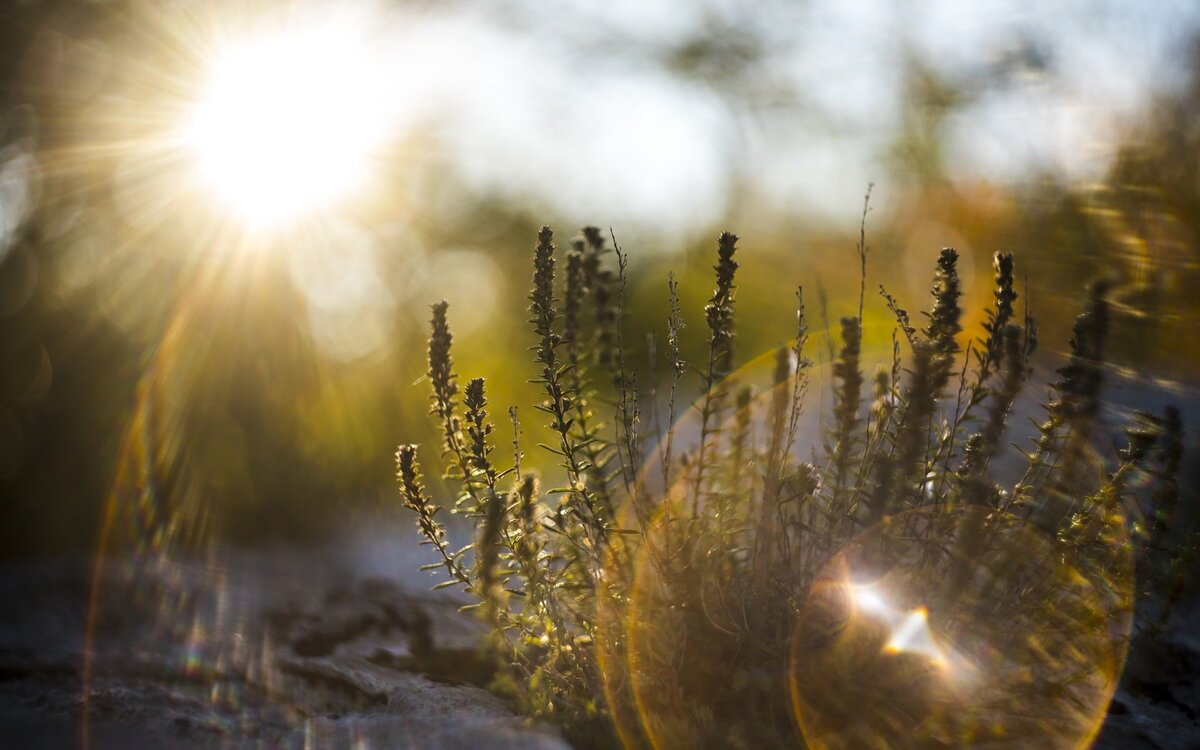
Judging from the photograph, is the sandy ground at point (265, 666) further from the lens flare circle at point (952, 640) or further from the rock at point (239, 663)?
the lens flare circle at point (952, 640)

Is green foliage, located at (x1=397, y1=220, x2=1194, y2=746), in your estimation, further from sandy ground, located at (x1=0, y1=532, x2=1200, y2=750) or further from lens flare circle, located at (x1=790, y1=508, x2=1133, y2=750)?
sandy ground, located at (x1=0, y1=532, x2=1200, y2=750)

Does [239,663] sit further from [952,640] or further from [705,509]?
[952,640]

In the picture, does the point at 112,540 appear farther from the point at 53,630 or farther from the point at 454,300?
the point at 454,300

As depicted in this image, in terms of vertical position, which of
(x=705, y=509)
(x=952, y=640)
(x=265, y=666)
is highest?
(x=705, y=509)

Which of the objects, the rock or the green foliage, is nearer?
the green foliage

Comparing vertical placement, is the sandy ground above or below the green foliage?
below

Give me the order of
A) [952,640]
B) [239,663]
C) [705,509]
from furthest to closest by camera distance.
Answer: [239,663]
[705,509]
[952,640]

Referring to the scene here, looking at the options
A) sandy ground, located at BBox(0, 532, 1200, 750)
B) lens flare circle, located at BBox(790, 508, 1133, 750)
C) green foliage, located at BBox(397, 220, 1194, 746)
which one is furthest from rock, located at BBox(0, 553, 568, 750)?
lens flare circle, located at BBox(790, 508, 1133, 750)

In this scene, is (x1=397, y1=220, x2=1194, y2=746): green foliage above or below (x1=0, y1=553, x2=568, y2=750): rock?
above

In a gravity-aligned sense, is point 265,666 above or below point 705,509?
below

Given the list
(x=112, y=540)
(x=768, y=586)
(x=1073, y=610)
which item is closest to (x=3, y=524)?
(x=112, y=540)

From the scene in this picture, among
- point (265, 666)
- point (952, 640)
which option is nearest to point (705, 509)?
point (952, 640)

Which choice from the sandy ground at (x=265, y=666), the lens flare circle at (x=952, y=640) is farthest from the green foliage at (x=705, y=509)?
the sandy ground at (x=265, y=666)
